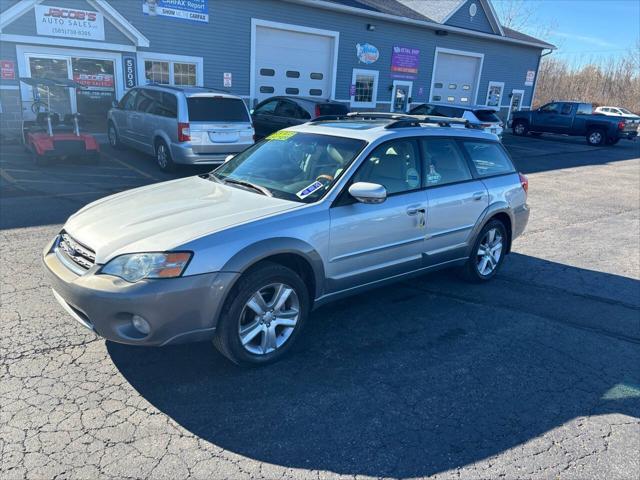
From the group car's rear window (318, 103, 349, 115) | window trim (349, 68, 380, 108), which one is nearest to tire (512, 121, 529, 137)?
window trim (349, 68, 380, 108)

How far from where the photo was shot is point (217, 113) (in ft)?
33.0

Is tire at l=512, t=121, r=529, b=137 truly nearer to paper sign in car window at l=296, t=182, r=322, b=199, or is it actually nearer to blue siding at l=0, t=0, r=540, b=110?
blue siding at l=0, t=0, r=540, b=110

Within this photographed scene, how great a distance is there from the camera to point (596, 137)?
2464 cm

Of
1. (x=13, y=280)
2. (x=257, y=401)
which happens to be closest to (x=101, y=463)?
(x=257, y=401)

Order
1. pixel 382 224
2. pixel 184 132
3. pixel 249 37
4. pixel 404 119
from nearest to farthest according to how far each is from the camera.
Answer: pixel 382 224 → pixel 404 119 → pixel 184 132 → pixel 249 37

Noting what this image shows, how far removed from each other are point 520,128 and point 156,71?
19268 millimetres

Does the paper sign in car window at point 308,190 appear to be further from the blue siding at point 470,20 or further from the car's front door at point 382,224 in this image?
the blue siding at point 470,20

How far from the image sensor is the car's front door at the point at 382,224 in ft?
12.8

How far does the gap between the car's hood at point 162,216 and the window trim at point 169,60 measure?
1086 cm

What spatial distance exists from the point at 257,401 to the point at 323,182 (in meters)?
1.72

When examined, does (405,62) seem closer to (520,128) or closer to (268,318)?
(520,128)

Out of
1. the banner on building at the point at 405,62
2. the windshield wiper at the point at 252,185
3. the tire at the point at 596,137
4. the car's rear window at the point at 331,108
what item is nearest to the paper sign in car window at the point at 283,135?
the windshield wiper at the point at 252,185

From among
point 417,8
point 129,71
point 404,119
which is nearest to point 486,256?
point 404,119

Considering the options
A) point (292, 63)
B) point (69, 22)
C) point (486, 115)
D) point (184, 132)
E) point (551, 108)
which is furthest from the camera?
point (551, 108)
